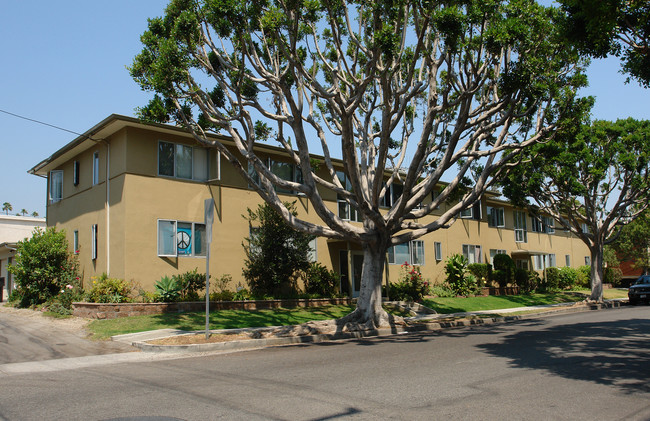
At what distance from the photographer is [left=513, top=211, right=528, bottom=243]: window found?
42.6 m

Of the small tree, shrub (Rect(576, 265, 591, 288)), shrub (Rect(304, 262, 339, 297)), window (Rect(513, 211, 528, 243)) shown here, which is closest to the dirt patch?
the small tree

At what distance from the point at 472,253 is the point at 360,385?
30.4 m

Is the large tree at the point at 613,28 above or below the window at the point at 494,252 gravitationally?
above

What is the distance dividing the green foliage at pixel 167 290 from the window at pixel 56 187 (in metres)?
8.95

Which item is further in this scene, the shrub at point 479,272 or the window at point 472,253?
the window at point 472,253

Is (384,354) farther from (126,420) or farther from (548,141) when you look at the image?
(548,141)

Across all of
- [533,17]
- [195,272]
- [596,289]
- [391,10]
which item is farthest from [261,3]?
[596,289]

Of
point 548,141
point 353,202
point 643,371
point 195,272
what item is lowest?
point 643,371

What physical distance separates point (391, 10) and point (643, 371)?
355 inches

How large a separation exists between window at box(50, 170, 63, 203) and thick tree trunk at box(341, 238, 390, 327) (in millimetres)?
15459

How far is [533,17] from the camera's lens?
1407cm

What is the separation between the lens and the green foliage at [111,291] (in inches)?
686

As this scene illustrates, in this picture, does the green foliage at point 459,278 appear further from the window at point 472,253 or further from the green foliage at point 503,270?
the window at point 472,253

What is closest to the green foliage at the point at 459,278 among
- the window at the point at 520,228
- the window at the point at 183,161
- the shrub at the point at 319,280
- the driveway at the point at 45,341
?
the shrub at the point at 319,280
